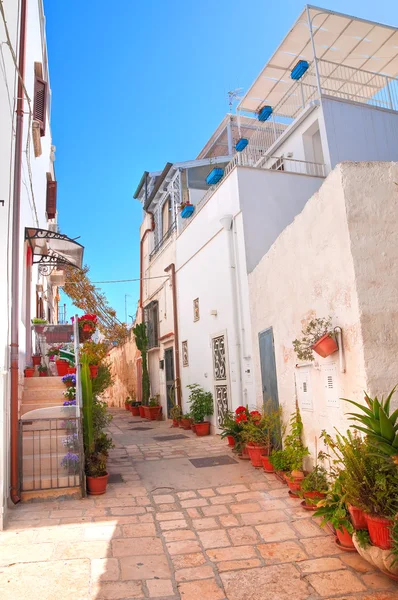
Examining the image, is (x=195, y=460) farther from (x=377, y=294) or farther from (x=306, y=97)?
(x=306, y=97)

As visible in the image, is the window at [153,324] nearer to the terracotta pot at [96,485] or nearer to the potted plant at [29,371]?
the potted plant at [29,371]

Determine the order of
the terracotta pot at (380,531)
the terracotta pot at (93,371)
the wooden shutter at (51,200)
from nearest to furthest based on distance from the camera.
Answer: the terracotta pot at (380,531), the terracotta pot at (93,371), the wooden shutter at (51,200)

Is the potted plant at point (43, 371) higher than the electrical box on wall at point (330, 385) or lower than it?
higher

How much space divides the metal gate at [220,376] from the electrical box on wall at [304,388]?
374 cm

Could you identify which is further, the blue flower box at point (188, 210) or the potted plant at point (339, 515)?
the blue flower box at point (188, 210)

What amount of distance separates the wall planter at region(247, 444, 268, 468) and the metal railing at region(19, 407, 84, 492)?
108 inches

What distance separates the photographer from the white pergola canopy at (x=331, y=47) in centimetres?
1128

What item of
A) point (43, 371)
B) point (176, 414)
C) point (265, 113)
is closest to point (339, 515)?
point (43, 371)

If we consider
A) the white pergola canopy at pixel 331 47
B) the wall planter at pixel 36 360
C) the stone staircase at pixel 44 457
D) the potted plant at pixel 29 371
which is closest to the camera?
the stone staircase at pixel 44 457

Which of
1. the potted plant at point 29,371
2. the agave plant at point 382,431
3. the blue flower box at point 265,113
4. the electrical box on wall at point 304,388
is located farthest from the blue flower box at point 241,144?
the agave plant at point 382,431

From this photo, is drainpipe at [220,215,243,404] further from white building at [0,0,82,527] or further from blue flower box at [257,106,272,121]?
blue flower box at [257,106,272,121]

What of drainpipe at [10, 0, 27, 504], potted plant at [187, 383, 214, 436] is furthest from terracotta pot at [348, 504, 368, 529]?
potted plant at [187, 383, 214, 436]

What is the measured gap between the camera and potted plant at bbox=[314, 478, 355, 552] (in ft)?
12.6

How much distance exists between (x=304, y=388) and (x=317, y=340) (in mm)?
1183
